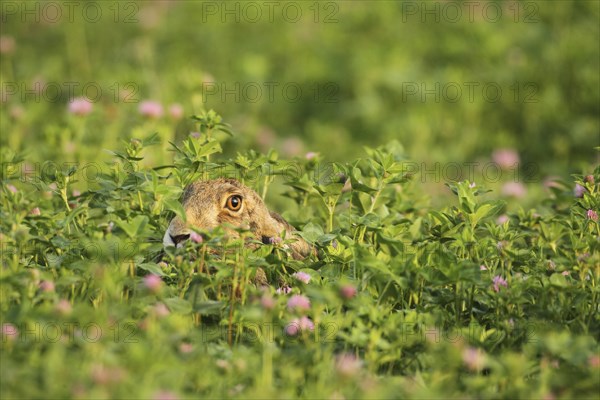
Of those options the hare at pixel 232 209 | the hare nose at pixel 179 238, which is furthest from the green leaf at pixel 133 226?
the hare at pixel 232 209

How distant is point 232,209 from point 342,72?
5.68 m

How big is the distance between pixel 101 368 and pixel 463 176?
6.64 metres

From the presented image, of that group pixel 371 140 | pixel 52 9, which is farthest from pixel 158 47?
pixel 371 140

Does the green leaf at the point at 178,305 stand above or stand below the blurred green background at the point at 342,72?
below

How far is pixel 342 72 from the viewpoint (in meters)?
11.2

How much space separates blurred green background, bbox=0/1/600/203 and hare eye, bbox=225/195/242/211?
9.66ft

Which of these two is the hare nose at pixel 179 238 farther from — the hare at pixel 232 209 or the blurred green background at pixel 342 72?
the blurred green background at pixel 342 72

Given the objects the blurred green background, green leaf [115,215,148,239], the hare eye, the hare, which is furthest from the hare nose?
the blurred green background

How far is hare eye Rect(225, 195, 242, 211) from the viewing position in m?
5.74

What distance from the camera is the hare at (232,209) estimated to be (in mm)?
5633

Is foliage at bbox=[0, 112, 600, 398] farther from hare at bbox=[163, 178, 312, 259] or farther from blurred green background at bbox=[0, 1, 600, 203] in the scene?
blurred green background at bbox=[0, 1, 600, 203]

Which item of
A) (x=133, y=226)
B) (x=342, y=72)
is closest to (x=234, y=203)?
(x=133, y=226)

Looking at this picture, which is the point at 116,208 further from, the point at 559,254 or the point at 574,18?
the point at 574,18

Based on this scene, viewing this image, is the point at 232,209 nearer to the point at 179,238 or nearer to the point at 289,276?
the point at 179,238
